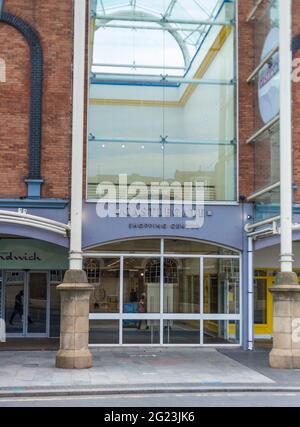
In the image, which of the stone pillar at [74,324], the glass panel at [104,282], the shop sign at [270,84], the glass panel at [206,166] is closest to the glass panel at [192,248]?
the glass panel at [206,166]

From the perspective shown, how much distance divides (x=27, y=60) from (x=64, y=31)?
1.39m

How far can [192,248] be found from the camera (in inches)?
735

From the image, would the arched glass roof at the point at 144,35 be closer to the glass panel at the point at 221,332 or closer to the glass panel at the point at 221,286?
the glass panel at the point at 221,286

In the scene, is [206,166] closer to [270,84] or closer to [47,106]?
[270,84]

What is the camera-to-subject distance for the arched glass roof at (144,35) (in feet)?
61.5

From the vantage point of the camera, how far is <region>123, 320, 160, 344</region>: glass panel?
18.2 metres

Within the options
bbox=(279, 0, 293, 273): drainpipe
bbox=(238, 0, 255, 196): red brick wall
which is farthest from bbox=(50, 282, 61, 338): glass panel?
bbox=(279, 0, 293, 273): drainpipe

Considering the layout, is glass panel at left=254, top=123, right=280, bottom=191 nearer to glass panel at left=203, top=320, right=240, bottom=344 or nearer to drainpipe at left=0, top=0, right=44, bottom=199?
glass panel at left=203, top=320, right=240, bottom=344

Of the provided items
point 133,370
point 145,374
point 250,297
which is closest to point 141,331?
point 250,297

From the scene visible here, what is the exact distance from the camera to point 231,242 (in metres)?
18.4

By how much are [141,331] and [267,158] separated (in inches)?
239

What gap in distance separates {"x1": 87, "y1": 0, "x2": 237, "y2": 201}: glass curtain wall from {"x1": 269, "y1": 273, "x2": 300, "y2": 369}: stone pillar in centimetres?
450

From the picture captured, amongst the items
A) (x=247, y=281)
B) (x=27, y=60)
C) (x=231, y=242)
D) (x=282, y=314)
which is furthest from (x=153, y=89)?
(x=282, y=314)

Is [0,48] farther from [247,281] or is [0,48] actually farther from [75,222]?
[247,281]
